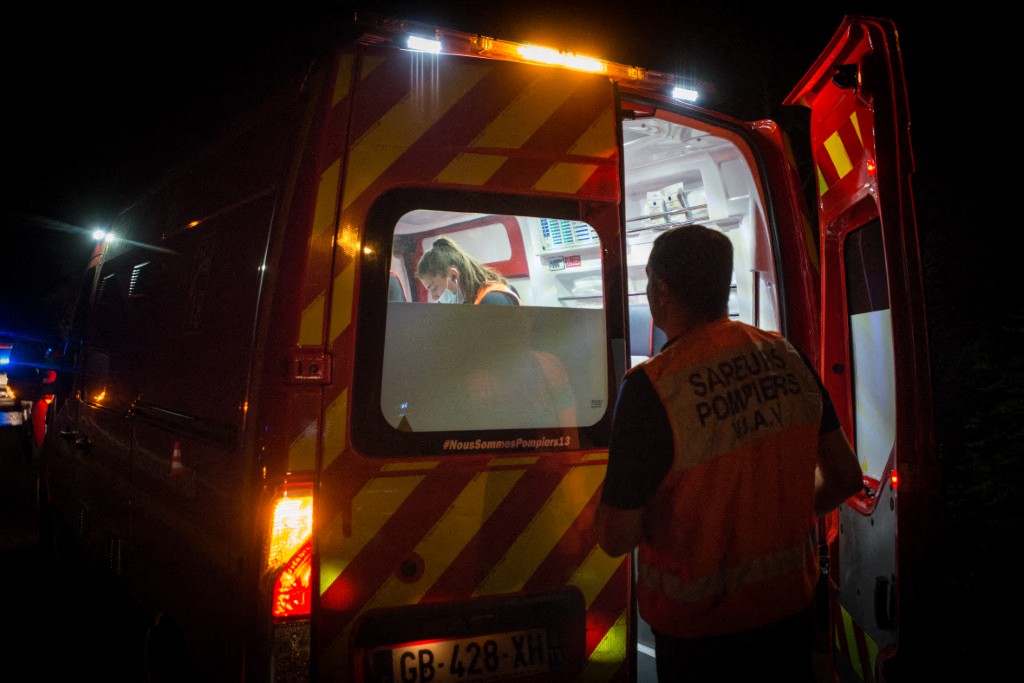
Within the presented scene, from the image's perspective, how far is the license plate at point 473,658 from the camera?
1.88 meters

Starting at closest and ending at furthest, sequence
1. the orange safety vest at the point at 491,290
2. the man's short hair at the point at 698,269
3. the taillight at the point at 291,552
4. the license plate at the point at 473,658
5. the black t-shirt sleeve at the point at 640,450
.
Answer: the black t-shirt sleeve at the point at 640,450, the man's short hair at the point at 698,269, the taillight at the point at 291,552, the license plate at the point at 473,658, the orange safety vest at the point at 491,290

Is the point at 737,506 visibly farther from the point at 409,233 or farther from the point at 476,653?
the point at 409,233

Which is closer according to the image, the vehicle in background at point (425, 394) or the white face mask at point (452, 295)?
the vehicle in background at point (425, 394)

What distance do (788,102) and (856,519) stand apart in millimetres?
1627

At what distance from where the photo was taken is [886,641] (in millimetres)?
2174

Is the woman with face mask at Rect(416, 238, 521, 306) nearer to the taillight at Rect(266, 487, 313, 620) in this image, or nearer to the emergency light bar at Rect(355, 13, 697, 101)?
the emergency light bar at Rect(355, 13, 697, 101)

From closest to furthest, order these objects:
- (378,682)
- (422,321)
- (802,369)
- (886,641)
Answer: (802,369) → (378,682) → (422,321) → (886,641)

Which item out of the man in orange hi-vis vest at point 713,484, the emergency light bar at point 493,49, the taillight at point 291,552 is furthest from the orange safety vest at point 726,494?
the emergency light bar at point 493,49

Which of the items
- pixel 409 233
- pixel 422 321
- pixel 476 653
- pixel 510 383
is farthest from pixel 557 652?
pixel 409 233

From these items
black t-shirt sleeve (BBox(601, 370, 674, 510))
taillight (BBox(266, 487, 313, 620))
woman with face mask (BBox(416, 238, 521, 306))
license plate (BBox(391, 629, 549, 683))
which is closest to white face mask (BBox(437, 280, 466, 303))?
woman with face mask (BBox(416, 238, 521, 306))

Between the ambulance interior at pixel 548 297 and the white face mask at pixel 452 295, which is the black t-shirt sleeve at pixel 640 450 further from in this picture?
the white face mask at pixel 452 295

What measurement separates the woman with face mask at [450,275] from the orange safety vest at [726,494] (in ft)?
4.55

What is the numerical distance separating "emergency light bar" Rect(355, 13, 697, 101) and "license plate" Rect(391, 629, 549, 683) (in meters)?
1.67

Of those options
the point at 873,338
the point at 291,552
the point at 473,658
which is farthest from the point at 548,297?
the point at 291,552
